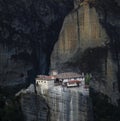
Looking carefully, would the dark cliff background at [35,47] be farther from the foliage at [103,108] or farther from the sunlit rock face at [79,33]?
the sunlit rock face at [79,33]

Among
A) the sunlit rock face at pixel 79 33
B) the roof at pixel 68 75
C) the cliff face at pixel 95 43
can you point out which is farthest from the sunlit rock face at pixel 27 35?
the roof at pixel 68 75

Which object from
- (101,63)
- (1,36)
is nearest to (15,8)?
(1,36)

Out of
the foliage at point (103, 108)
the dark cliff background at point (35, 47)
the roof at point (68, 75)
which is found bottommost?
the foliage at point (103, 108)

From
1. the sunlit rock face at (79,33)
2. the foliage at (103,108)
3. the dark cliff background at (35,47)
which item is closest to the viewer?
the foliage at (103,108)

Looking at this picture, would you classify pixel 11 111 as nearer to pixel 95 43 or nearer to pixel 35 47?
pixel 35 47

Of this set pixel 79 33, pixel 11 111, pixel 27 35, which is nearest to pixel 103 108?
pixel 79 33

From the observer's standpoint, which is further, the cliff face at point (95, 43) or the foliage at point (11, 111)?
the cliff face at point (95, 43)

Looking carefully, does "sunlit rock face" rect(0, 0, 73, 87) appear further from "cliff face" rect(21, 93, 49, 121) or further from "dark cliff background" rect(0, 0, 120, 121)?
"cliff face" rect(21, 93, 49, 121)

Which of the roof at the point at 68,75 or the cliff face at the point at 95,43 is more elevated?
the cliff face at the point at 95,43
